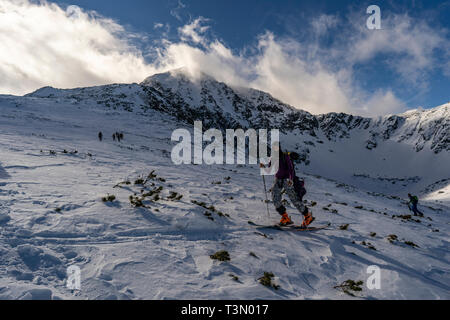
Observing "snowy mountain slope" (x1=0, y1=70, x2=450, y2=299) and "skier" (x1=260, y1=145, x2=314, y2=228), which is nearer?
"snowy mountain slope" (x1=0, y1=70, x2=450, y2=299)

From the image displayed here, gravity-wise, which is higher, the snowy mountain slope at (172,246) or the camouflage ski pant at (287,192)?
the camouflage ski pant at (287,192)

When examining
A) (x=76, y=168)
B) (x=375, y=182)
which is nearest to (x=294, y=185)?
(x=76, y=168)

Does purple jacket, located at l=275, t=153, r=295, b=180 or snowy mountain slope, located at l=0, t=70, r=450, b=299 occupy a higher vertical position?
purple jacket, located at l=275, t=153, r=295, b=180

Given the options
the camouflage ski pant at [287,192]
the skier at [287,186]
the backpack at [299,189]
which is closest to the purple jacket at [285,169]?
the skier at [287,186]

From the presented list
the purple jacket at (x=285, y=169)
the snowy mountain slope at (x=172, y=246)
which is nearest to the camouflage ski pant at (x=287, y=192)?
the purple jacket at (x=285, y=169)

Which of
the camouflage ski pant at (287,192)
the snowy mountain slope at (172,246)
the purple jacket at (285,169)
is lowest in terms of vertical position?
the snowy mountain slope at (172,246)

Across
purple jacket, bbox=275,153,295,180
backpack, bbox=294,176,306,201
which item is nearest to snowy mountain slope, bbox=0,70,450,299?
backpack, bbox=294,176,306,201

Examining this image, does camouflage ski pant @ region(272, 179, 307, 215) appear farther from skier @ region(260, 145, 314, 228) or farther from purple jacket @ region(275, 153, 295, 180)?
purple jacket @ region(275, 153, 295, 180)

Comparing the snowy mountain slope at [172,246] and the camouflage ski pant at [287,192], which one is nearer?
the snowy mountain slope at [172,246]

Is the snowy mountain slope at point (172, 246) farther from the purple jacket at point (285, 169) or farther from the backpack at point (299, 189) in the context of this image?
the purple jacket at point (285, 169)

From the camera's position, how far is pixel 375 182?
95.2 meters

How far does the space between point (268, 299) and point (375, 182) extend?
370 ft

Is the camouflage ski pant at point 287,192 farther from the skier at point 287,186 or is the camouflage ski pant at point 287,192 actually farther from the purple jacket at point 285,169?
the purple jacket at point 285,169
